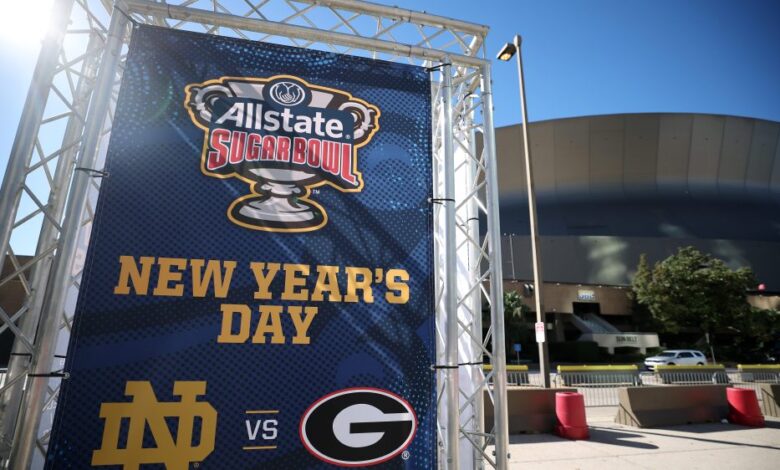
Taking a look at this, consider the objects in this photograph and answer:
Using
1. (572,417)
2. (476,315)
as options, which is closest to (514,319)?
(572,417)

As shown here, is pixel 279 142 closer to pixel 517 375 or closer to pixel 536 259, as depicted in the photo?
pixel 536 259

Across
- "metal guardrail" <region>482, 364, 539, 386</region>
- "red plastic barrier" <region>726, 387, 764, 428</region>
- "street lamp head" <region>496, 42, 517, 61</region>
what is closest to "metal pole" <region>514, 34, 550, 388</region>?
"street lamp head" <region>496, 42, 517, 61</region>

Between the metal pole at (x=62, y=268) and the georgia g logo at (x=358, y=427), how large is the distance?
218 cm

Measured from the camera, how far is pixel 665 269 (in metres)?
37.8

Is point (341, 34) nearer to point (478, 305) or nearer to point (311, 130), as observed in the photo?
point (311, 130)

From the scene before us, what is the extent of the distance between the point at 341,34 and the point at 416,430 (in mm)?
4471

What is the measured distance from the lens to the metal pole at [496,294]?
4488 mm

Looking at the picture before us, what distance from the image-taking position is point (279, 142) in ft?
14.8

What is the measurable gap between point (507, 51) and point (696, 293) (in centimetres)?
3279

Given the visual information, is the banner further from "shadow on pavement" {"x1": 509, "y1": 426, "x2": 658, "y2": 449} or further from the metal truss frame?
"shadow on pavement" {"x1": 509, "y1": 426, "x2": 658, "y2": 449}

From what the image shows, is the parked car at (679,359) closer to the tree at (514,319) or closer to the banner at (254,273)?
the tree at (514,319)

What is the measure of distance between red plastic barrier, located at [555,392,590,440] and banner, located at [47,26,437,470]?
630 centimetres

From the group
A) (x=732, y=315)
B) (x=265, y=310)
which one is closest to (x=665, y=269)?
(x=732, y=315)

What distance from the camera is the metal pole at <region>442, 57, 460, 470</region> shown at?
421cm
